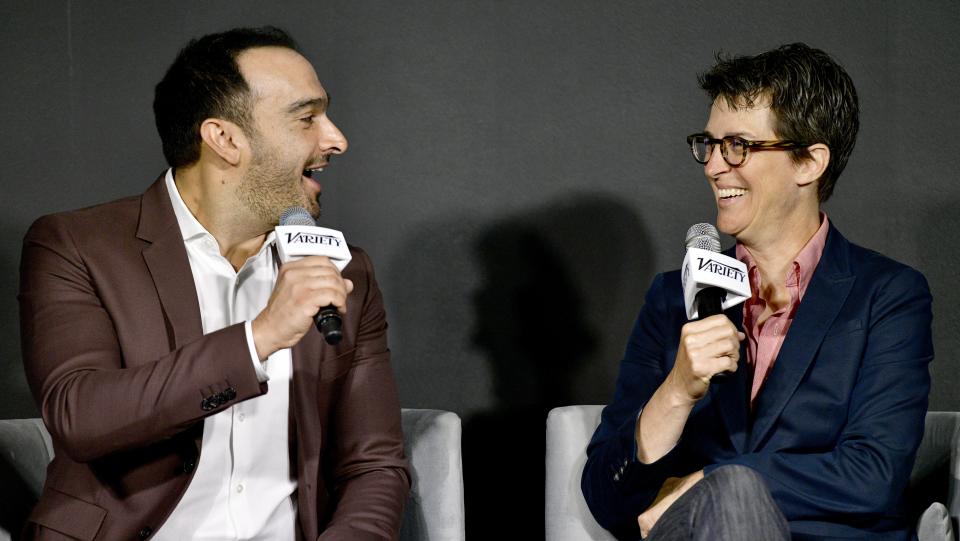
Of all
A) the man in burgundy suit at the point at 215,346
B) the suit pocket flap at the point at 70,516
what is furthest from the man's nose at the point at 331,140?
the suit pocket flap at the point at 70,516

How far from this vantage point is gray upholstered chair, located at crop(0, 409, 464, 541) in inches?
86.0

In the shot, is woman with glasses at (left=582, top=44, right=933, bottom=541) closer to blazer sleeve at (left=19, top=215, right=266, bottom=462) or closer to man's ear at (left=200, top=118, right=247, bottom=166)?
blazer sleeve at (left=19, top=215, right=266, bottom=462)

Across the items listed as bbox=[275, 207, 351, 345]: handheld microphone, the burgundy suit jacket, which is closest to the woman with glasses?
the burgundy suit jacket

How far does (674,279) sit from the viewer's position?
2.26 m

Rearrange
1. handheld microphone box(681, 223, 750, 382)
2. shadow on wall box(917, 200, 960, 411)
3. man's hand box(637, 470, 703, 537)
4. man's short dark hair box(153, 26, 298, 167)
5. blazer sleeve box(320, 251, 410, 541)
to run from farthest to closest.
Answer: shadow on wall box(917, 200, 960, 411), man's short dark hair box(153, 26, 298, 167), blazer sleeve box(320, 251, 410, 541), man's hand box(637, 470, 703, 537), handheld microphone box(681, 223, 750, 382)

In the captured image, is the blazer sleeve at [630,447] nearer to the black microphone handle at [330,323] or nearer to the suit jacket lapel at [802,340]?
the suit jacket lapel at [802,340]

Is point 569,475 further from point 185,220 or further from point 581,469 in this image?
point 185,220

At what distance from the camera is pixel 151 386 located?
175 centimetres

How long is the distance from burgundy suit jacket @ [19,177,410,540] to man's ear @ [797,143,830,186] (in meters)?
0.93

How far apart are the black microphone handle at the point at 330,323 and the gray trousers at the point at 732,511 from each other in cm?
62

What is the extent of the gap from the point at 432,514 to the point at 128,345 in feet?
2.48

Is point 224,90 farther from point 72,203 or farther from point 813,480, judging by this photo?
point 813,480

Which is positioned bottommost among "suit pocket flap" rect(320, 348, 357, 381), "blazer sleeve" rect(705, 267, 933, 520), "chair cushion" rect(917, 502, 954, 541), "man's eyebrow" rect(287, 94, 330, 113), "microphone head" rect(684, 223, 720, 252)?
"chair cushion" rect(917, 502, 954, 541)

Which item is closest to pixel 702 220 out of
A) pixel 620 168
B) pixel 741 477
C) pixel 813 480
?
pixel 620 168
